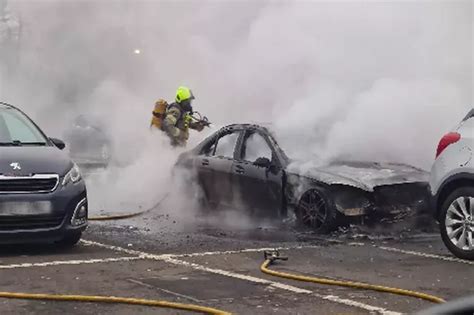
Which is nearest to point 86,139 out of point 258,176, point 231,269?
point 258,176

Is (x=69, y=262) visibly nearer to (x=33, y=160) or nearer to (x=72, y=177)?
(x=72, y=177)

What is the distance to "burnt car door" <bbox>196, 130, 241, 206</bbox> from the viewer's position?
10.1 metres

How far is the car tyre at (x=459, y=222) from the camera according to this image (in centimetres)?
753

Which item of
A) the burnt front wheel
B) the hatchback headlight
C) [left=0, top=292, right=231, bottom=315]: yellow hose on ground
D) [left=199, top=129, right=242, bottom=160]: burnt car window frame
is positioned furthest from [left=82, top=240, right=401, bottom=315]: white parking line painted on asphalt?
[left=199, top=129, right=242, bottom=160]: burnt car window frame

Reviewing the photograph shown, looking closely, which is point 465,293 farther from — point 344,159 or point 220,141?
point 220,141

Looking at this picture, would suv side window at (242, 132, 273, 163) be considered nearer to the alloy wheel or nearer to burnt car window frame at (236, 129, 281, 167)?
burnt car window frame at (236, 129, 281, 167)

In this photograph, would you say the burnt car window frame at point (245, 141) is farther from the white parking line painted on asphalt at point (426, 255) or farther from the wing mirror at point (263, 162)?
the white parking line painted on asphalt at point (426, 255)

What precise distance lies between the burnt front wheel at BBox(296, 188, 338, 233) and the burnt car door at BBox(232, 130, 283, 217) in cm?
34

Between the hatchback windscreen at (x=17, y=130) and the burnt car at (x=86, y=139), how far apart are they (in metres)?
13.6

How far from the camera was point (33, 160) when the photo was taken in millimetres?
7715

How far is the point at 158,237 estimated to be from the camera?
29.7ft

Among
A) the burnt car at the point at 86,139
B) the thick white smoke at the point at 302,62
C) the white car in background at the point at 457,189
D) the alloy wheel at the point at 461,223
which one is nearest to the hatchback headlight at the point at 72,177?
the thick white smoke at the point at 302,62

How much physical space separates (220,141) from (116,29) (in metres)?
8.37

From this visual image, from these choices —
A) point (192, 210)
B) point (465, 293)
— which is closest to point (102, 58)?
point (192, 210)
